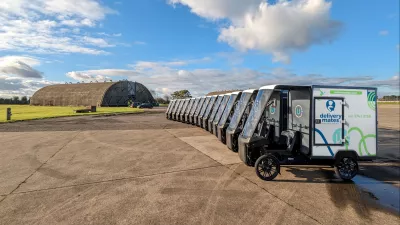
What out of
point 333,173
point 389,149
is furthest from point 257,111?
point 389,149

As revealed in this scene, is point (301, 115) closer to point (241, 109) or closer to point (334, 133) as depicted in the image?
point (334, 133)

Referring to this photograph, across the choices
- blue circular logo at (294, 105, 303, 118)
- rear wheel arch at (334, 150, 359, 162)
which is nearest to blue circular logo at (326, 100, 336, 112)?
blue circular logo at (294, 105, 303, 118)

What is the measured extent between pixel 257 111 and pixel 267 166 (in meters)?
1.55

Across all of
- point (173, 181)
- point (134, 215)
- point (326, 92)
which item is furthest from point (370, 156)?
point (134, 215)

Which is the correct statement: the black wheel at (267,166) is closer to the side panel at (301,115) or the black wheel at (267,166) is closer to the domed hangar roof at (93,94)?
the side panel at (301,115)

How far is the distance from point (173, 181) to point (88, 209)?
217 centimetres

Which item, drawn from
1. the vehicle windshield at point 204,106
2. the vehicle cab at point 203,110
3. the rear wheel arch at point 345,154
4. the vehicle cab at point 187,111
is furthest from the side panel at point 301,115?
the vehicle cab at point 187,111

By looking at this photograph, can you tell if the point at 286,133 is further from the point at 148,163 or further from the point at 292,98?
the point at 148,163

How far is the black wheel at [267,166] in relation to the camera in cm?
626

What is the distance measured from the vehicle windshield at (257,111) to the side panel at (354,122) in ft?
4.13

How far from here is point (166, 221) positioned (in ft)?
13.6

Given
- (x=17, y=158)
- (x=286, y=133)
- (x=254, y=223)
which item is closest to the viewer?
(x=254, y=223)

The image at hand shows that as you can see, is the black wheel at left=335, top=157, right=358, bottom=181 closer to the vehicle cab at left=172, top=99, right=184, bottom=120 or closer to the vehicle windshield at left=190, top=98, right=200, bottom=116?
the vehicle windshield at left=190, top=98, right=200, bottom=116

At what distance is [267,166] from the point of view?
636 cm
